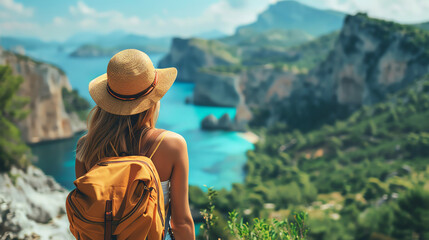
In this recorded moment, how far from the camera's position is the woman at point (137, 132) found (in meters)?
2.10

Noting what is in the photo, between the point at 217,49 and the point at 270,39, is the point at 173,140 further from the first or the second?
the point at 270,39

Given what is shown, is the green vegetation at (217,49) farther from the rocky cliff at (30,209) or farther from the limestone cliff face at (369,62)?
the rocky cliff at (30,209)

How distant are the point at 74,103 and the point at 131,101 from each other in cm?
5062

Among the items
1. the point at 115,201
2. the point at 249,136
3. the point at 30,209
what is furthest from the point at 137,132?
the point at 249,136

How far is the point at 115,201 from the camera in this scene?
72.3 inches

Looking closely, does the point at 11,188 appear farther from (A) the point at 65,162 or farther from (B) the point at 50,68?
(B) the point at 50,68

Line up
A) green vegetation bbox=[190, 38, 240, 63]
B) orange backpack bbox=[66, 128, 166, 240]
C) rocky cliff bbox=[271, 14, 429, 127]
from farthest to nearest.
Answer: green vegetation bbox=[190, 38, 240, 63] → rocky cliff bbox=[271, 14, 429, 127] → orange backpack bbox=[66, 128, 166, 240]

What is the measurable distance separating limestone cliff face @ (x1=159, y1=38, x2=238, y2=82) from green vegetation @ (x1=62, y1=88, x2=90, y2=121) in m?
48.4

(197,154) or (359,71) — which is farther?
(197,154)

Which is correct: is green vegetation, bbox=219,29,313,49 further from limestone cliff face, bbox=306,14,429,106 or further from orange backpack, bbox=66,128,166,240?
orange backpack, bbox=66,128,166,240

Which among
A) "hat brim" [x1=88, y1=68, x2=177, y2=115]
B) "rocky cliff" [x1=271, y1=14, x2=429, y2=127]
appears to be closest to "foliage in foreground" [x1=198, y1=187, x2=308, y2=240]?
"hat brim" [x1=88, y1=68, x2=177, y2=115]

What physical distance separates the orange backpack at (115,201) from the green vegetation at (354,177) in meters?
12.3

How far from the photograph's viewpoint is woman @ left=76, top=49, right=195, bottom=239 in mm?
2104

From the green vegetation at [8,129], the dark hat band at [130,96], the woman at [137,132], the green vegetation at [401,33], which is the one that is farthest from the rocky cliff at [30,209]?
the green vegetation at [401,33]
